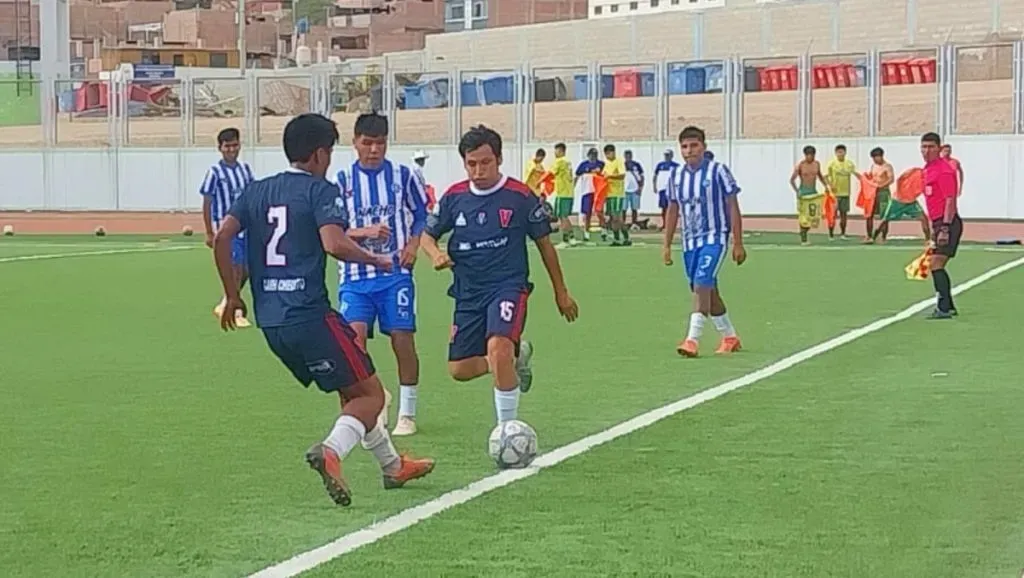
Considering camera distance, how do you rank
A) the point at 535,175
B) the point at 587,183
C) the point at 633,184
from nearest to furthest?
the point at 535,175
the point at 587,183
the point at 633,184

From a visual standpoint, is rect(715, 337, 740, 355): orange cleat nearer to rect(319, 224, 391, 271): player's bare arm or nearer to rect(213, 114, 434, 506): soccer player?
rect(213, 114, 434, 506): soccer player

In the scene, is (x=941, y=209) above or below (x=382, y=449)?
above

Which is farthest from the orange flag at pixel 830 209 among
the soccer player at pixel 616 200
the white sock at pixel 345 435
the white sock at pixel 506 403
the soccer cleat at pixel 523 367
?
the white sock at pixel 345 435

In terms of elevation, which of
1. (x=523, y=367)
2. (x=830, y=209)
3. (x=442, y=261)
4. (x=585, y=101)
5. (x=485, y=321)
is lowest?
(x=523, y=367)

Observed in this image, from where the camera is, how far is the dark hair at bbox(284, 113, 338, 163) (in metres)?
8.14

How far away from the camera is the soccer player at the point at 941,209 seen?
1802 centimetres

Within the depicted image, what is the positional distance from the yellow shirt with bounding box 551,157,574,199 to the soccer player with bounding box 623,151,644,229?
1317 mm

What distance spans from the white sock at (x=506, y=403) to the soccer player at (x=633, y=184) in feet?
90.8

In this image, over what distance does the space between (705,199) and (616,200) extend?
20.5 m

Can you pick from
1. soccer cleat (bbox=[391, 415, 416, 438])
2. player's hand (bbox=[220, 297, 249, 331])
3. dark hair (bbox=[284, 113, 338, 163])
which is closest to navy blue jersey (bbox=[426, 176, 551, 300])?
soccer cleat (bbox=[391, 415, 416, 438])

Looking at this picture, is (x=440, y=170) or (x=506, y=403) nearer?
(x=506, y=403)

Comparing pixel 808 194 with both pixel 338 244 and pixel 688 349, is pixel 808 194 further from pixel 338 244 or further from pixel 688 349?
pixel 338 244

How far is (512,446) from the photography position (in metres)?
9.18

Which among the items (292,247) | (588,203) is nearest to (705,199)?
(292,247)
